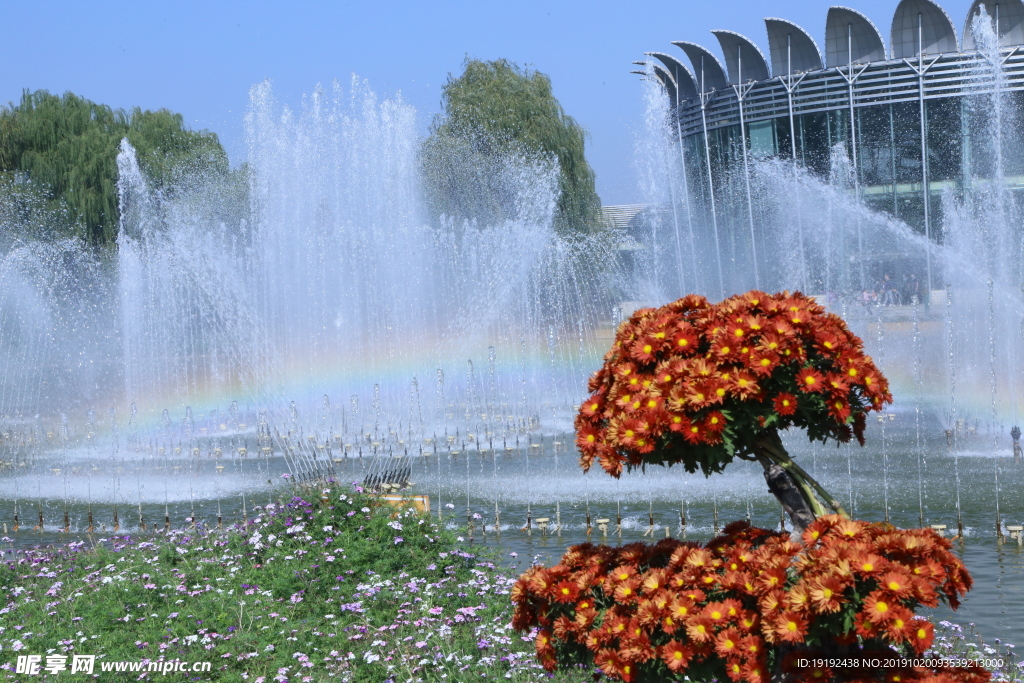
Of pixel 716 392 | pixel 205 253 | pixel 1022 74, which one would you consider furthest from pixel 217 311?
pixel 1022 74

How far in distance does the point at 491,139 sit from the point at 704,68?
36.8 feet

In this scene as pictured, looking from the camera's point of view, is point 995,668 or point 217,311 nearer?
point 995,668

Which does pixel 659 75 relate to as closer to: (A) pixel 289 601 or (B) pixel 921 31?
(B) pixel 921 31

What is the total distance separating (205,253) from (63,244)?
9.49m

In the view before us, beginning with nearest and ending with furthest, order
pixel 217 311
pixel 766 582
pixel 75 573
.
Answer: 1. pixel 766 582
2. pixel 75 573
3. pixel 217 311

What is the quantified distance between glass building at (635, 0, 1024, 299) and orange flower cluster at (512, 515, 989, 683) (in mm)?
36005

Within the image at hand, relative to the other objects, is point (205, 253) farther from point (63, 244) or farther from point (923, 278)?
point (923, 278)

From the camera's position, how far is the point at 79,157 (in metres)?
37.4

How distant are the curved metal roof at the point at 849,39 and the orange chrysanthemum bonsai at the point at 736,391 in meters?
39.0

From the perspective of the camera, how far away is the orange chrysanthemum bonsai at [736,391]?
420cm

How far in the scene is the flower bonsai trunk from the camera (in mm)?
4410

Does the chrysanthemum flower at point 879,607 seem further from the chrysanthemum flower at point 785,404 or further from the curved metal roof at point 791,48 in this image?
the curved metal roof at point 791,48

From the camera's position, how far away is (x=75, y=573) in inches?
342

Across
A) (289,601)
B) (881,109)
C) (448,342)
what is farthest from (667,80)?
(289,601)
